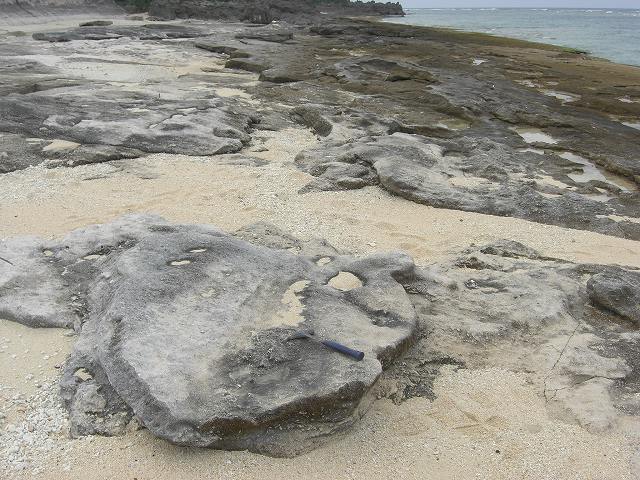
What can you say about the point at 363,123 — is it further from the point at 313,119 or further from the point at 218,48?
the point at 218,48

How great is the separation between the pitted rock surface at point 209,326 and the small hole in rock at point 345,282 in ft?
0.23

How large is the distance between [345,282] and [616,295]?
2.34 meters

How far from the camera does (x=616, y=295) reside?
184 inches

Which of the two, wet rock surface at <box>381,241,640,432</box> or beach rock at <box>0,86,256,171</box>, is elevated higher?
wet rock surface at <box>381,241,640,432</box>

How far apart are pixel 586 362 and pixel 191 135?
725cm

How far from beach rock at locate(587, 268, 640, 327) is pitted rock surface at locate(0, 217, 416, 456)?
1648mm

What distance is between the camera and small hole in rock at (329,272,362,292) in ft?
14.8

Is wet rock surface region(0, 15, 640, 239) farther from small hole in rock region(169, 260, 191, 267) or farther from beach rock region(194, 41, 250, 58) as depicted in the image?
small hole in rock region(169, 260, 191, 267)

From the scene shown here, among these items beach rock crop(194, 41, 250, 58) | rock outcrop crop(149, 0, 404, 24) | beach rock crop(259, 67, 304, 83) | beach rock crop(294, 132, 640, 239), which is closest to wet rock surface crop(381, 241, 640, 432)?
beach rock crop(294, 132, 640, 239)

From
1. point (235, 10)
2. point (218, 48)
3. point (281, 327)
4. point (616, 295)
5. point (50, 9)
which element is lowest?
point (235, 10)

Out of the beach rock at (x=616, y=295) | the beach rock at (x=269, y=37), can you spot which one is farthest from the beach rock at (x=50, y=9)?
the beach rock at (x=616, y=295)

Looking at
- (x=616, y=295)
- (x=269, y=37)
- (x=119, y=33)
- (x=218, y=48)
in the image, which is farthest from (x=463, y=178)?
(x=119, y=33)

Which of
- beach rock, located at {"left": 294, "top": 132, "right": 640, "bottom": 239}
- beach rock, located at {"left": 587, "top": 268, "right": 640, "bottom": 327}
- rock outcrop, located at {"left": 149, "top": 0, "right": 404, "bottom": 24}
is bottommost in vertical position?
rock outcrop, located at {"left": 149, "top": 0, "right": 404, "bottom": 24}

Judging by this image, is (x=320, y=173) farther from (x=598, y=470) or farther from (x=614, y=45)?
(x=614, y=45)
